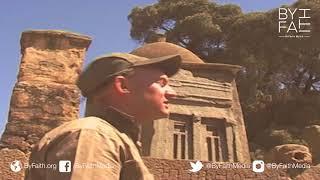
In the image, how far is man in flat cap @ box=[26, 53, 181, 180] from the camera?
1.39 meters

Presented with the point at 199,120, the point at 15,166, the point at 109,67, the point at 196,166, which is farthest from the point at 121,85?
the point at 199,120

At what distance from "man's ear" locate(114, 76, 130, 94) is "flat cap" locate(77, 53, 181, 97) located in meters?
0.02

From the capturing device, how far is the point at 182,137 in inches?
615

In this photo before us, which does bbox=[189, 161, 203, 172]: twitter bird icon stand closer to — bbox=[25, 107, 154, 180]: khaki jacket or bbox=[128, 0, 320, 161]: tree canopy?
bbox=[25, 107, 154, 180]: khaki jacket

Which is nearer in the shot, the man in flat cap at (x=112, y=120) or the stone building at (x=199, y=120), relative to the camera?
the man in flat cap at (x=112, y=120)

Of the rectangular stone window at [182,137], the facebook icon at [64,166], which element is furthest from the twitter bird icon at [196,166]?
the facebook icon at [64,166]

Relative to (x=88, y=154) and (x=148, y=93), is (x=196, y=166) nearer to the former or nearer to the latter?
(x=148, y=93)

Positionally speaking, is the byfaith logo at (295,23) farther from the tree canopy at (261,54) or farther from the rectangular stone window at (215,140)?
the rectangular stone window at (215,140)

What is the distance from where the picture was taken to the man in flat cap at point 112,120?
139 centimetres

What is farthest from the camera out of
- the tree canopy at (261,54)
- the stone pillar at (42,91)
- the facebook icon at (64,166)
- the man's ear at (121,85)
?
the tree canopy at (261,54)

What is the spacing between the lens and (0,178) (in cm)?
724

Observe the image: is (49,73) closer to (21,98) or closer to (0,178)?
(21,98)

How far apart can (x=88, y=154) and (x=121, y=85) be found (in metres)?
0.36

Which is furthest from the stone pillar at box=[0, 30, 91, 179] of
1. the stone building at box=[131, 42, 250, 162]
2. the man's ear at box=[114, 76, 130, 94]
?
the stone building at box=[131, 42, 250, 162]
